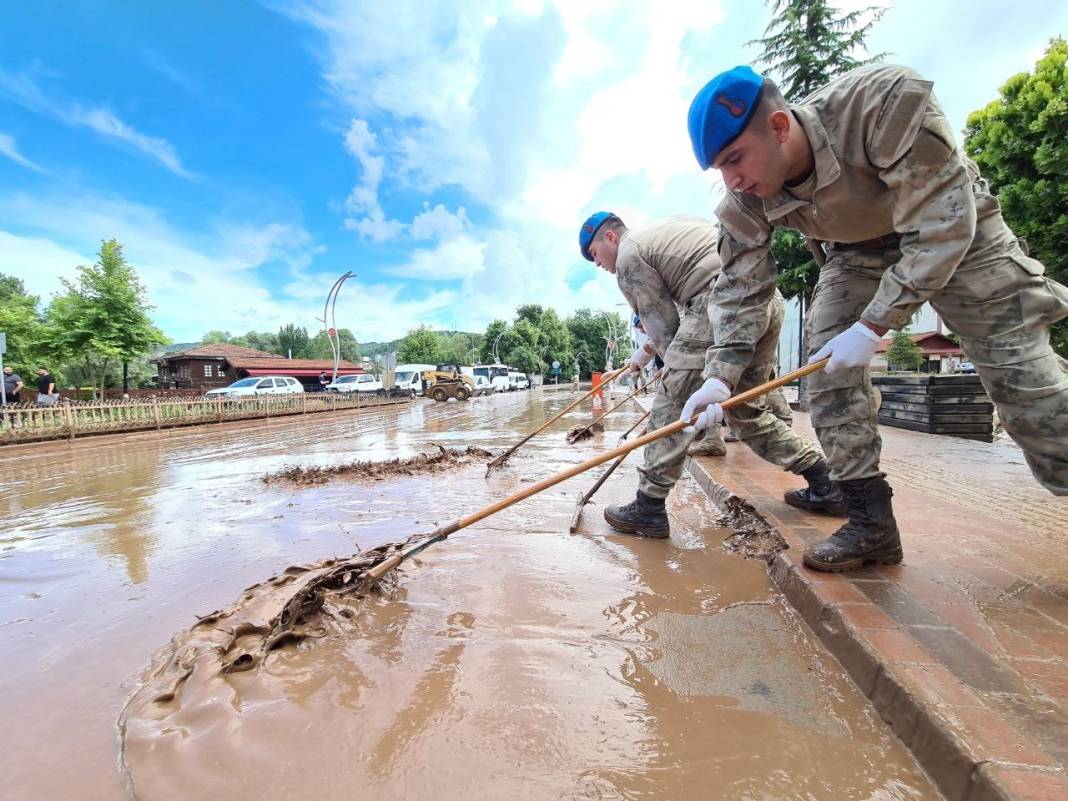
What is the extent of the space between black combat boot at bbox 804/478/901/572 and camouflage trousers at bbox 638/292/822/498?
2.28ft

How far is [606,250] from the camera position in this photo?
3.31 metres

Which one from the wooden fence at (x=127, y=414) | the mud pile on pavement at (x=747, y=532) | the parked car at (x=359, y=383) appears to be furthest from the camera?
the parked car at (x=359, y=383)

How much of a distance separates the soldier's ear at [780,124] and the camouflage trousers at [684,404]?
1044 mm

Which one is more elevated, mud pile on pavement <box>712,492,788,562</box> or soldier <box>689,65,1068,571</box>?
soldier <box>689,65,1068,571</box>

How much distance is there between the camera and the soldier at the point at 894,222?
1563 mm

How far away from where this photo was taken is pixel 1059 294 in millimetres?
1609

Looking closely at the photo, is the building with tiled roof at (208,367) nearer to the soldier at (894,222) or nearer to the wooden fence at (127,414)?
the wooden fence at (127,414)

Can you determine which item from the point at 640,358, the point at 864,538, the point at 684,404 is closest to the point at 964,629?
the point at 864,538

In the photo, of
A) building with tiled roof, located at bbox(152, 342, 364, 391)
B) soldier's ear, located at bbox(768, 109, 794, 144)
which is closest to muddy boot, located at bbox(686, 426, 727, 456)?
soldier's ear, located at bbox(768, 109, 794, 144)

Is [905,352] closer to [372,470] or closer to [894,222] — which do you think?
[372,470]

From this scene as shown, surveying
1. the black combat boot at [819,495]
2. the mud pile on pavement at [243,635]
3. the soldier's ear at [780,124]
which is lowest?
the mud pile on pavement at [243,635]

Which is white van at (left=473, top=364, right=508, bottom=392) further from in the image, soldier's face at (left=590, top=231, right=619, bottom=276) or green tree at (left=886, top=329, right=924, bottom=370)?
soldier's face at (left=590, top=231, right=619, bottom=276)

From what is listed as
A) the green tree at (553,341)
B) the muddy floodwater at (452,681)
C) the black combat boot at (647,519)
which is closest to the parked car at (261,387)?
the muddy floodwater at (452,681)

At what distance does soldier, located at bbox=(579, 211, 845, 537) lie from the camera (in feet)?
8.50
